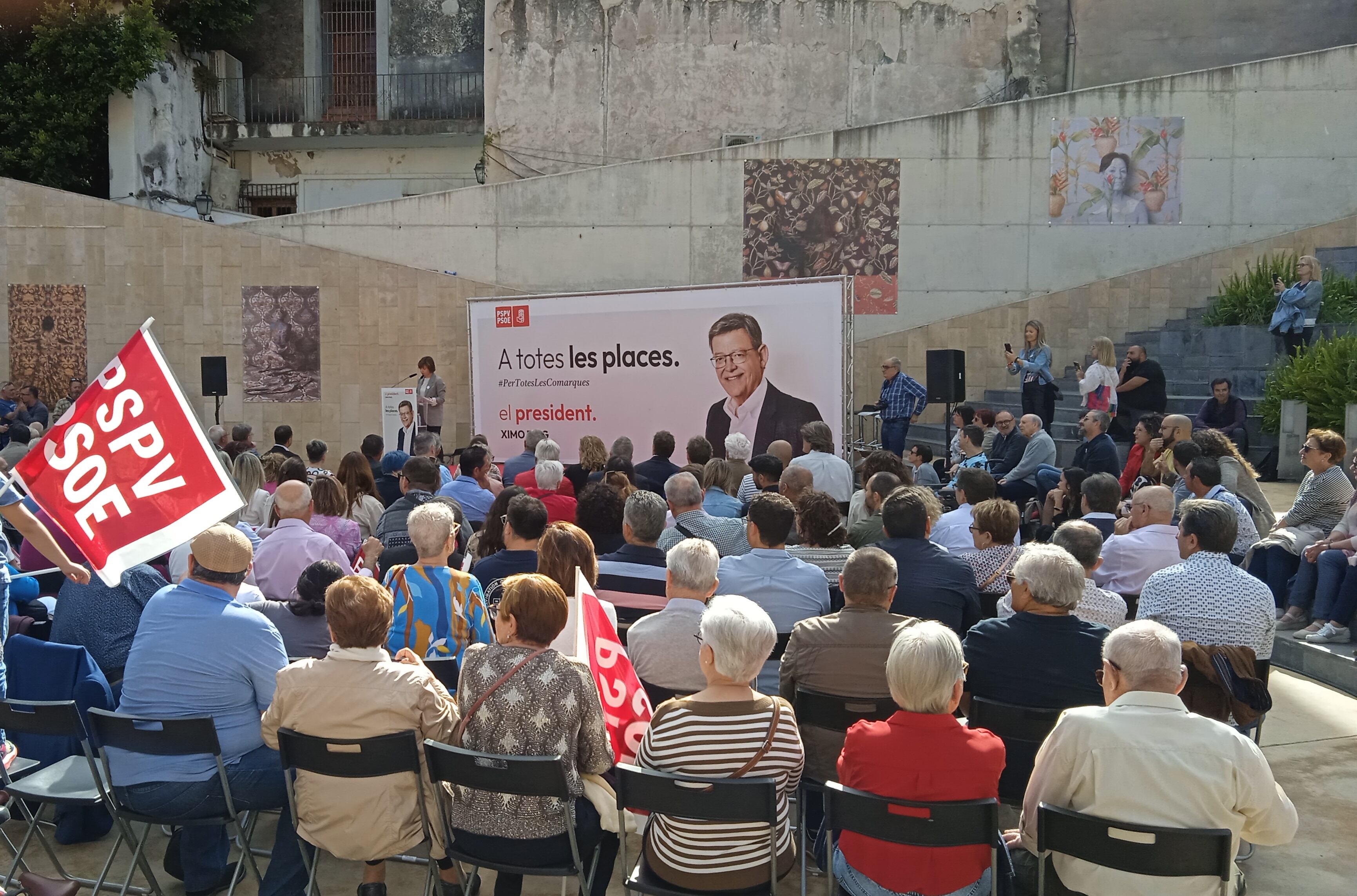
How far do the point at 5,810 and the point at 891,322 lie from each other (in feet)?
38.3

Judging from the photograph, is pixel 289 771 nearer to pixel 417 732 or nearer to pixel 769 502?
pixel 417 732

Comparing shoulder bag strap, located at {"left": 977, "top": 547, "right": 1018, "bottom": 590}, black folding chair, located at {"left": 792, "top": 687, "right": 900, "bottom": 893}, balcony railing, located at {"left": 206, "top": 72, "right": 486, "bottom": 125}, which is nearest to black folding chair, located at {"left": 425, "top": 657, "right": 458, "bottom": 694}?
black folding chair, located at {"left": 792, "top": 687, "right": 900, "bottom": 893}

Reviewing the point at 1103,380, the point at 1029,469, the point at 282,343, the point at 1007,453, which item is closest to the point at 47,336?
the point at 282,343

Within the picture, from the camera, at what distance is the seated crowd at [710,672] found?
289 cm

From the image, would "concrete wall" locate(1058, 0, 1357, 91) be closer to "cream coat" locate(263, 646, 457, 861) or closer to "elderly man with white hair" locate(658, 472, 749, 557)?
"elderly man with white hair" locate(658, 472, 749, 557)

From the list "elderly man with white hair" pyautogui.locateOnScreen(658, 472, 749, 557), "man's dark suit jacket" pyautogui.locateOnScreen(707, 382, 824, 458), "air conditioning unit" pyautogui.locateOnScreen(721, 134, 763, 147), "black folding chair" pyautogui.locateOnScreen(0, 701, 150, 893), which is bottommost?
"black folding chair" pyautogui.locateOnScreen(0, 701, 150, 893)

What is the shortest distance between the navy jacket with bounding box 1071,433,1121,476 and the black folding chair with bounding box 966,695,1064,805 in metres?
5.09

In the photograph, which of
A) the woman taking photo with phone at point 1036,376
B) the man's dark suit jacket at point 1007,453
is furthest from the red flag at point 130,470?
the woman taking photo with phone at point 1036,376

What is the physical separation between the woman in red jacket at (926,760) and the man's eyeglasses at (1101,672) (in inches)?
14.8

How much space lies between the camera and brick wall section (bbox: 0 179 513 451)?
14.2 metres

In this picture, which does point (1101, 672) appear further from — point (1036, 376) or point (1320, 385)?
point (1320, 385)

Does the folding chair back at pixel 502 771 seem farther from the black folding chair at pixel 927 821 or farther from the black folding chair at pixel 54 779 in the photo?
the black folding chair at pixel 54 779

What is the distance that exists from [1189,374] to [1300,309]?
1.44 meters

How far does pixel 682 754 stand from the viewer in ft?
10.0
